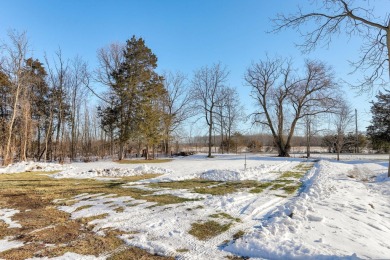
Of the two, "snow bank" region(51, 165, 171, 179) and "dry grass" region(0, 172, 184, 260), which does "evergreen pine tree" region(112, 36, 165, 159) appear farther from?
"dry grass" region(0, 172, 184, 260)

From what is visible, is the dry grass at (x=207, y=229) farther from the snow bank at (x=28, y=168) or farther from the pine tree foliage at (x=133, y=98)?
the pine tree foliage at (x=133, y=98)

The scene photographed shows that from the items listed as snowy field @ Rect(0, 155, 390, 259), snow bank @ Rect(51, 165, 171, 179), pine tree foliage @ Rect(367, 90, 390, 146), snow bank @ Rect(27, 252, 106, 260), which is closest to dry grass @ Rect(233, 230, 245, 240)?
snowy field @ Rect(0, 155, 390, 259)

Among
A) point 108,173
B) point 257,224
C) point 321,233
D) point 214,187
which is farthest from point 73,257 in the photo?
point 108,173

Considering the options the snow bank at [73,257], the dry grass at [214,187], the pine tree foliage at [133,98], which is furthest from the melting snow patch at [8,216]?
the pine tree foliage at [133,98]

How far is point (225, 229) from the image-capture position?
411cm

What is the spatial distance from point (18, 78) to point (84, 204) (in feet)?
56.2

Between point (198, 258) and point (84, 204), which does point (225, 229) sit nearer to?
point (198, 258)

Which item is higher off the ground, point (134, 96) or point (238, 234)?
point (134, 96)

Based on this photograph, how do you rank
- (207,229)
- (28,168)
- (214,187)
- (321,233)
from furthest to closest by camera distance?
(28,168)
(214,187)
(207,229)
(321,233)

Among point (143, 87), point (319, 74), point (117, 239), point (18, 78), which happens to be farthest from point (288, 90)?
point (117, 239)

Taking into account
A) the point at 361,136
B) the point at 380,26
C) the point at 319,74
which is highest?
the point at 319,74

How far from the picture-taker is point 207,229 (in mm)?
4094

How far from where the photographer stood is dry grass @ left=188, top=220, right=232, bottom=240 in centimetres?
381

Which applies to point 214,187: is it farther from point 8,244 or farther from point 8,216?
point 8,244
